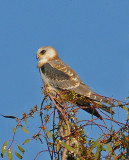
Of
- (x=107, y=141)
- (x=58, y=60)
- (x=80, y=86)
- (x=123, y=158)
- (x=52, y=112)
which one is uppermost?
(x=58, y=60)

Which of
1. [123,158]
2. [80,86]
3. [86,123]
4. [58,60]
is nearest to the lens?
[123,158]

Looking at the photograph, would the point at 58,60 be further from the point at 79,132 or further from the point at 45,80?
the point at 79,132

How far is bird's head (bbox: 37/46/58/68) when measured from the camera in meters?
7.89

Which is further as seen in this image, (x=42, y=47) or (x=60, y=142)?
(x=42, y=47)

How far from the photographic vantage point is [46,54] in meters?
8.03

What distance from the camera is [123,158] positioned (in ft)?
11.6

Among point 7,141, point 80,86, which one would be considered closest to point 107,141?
point 7,141

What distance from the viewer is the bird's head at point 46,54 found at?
7.89 m

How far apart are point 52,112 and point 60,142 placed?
0.34m

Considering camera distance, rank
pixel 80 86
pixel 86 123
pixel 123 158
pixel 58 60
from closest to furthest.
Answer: pixel 123 158 → pixel 86 123 → pixel 80 86 → pixel 58 60

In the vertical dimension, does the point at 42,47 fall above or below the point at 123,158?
above

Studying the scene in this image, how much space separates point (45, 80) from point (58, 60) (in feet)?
2.72

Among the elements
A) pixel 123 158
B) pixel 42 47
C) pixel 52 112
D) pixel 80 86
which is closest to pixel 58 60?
pixel 42 47

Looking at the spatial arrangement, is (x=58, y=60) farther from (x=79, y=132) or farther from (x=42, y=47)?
(x=79, y=132)
